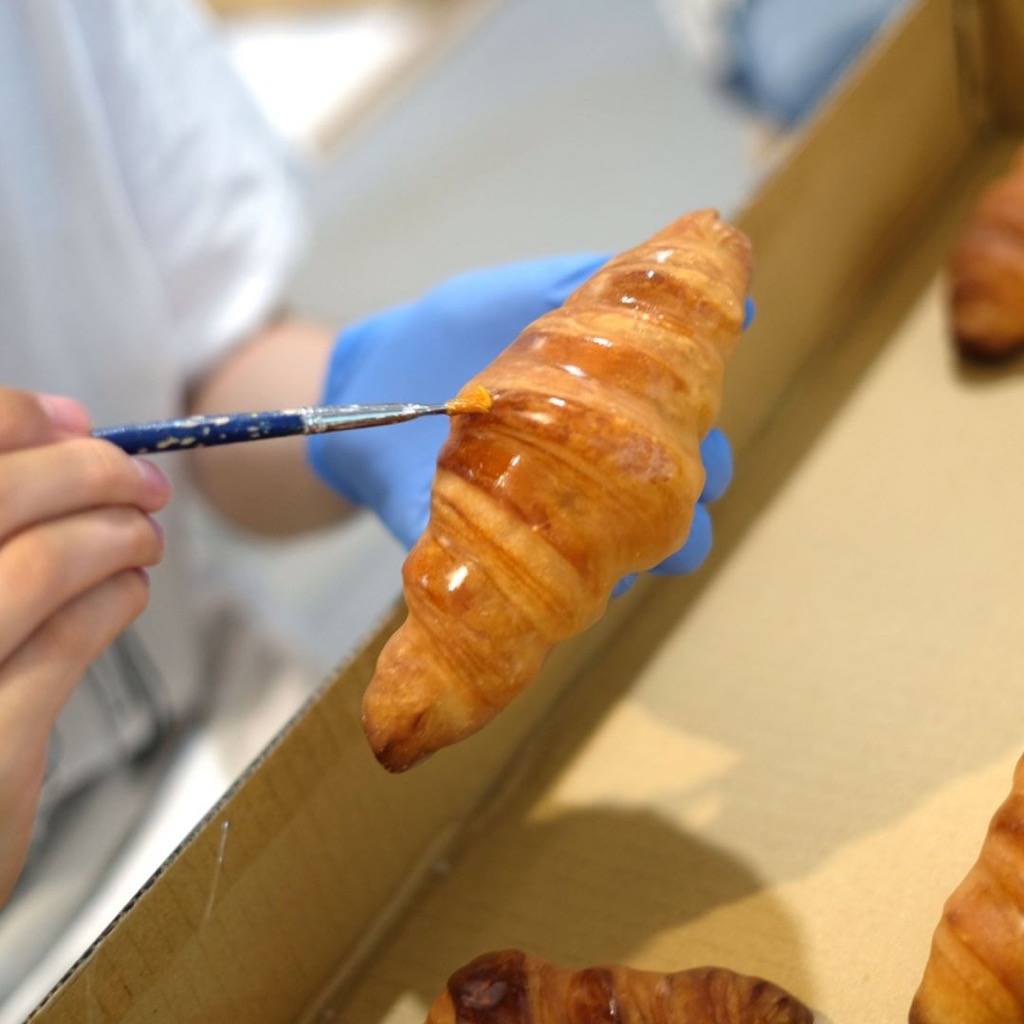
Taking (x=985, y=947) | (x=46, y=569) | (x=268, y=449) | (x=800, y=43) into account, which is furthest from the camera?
(x=800, y=43)

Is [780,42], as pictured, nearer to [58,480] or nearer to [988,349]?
[988,349]

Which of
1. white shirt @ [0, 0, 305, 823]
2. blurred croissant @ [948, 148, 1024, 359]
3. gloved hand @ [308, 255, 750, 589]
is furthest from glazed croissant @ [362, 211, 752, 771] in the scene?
white shirt @ [0, 0, 305, 823]

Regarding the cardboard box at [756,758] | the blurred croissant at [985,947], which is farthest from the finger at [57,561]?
the blurred croissant at [985,947]

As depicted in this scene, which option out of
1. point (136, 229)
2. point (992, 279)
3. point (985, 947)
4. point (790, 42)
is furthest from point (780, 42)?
point (985, 947)

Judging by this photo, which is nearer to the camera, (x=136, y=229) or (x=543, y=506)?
(x=543, y=506)

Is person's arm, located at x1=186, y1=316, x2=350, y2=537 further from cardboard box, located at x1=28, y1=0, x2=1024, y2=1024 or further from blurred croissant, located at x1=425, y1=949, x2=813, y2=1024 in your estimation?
blurred croissant, located at x1=425, y1=949, x2=813, y2=1024

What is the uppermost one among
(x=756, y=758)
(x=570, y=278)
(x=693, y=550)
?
(x=570, y=278)
